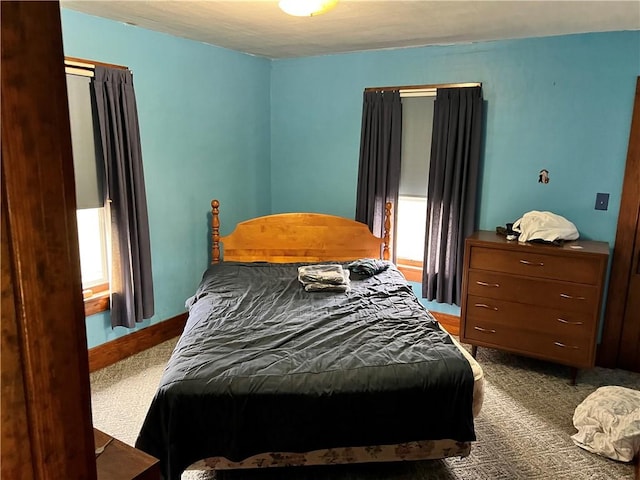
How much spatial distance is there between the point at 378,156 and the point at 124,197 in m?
2.11

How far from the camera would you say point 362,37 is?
353cm

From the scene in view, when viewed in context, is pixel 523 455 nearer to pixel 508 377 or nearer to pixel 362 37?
pixel 508 377

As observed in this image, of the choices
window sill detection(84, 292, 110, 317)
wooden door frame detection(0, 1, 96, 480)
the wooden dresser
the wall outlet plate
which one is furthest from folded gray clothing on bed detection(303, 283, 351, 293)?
wooden door frame detection(0, 1, 96, 480)

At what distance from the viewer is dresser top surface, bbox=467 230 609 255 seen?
10.1ft

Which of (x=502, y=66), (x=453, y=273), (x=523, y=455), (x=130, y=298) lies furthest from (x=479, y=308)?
(x=130, y=298)

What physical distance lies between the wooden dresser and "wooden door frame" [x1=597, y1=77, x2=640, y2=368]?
0.18 metres

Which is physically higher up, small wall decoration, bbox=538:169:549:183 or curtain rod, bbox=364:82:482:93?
curtain rod, bbox=364:82:482:93

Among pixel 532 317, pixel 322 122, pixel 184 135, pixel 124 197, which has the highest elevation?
pixel 322 122

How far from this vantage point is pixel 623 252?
336 centimetres

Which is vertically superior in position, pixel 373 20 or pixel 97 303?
pixel 373 20

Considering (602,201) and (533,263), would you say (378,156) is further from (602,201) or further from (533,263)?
(602,201)

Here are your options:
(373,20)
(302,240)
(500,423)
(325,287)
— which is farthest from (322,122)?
(500,423)

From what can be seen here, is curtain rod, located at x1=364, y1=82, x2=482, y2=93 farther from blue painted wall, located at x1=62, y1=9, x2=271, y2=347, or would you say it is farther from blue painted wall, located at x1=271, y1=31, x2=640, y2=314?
blue painted wall, located at x1=62, y1=9, x2=271, y2=347

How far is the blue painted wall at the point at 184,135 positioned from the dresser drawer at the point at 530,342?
2372mm
